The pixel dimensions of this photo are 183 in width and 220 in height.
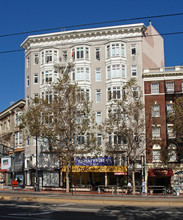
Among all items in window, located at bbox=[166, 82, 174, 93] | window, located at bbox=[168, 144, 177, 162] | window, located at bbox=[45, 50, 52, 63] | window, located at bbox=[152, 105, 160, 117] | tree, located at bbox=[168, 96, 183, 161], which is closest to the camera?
tree, located at bbox=[168, 96, 183, 161]

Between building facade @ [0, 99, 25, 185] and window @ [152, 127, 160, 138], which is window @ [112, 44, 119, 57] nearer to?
window @ [152, 127, 160, 138]

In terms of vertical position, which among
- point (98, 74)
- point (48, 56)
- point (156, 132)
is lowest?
point (156, 132)

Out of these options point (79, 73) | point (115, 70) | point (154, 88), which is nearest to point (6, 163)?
point (79, 73)

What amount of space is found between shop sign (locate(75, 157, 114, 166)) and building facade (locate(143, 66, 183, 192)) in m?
5.05

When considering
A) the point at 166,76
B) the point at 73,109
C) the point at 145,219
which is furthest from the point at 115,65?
the point at 145,219

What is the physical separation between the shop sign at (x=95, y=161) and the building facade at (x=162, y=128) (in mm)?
5054

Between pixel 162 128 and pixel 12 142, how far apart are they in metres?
26.2

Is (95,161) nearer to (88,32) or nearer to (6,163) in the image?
(88,32)

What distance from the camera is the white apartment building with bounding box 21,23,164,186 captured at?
5112 centimetres

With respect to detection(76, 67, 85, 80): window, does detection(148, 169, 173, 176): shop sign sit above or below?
below

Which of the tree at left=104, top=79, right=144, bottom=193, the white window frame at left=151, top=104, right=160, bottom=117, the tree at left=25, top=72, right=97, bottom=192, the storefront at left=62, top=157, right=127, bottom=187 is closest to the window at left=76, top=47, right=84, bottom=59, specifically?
the tree at left=25, top=72, right=97, bottom=192

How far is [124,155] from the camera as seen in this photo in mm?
45469

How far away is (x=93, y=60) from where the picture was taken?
5272 cm

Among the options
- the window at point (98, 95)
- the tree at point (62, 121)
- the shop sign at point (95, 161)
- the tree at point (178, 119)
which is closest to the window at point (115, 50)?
the window at point (98, 95)
